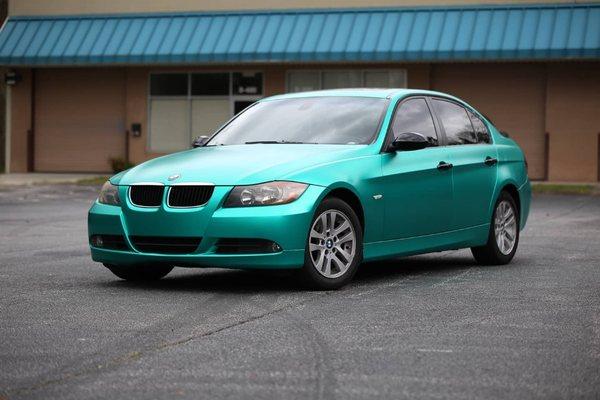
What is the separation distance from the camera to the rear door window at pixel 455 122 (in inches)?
455

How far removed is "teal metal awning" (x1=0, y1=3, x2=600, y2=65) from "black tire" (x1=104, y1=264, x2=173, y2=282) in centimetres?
2157

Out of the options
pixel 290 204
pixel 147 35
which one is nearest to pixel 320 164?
pixel 290 204

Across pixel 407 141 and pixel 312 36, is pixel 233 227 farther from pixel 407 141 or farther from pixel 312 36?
pixel 312 36

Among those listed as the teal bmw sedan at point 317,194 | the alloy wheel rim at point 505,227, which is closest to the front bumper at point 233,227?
the teal bmw sedan at point 317,194

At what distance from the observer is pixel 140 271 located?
10375mm

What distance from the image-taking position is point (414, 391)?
5793 millimetres

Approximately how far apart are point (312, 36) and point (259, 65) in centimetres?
265

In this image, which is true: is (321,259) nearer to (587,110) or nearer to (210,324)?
→ (210,324)

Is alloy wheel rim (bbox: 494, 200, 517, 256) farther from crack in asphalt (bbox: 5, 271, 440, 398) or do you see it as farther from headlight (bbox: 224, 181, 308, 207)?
headlight (bbox: 224, 181, 308, 207)

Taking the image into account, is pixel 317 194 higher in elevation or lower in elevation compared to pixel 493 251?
higher

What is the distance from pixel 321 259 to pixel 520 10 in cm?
2345

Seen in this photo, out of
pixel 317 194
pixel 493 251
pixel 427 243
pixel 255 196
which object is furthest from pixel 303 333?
pixel 493 251

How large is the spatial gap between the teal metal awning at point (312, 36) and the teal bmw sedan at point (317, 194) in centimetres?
1951

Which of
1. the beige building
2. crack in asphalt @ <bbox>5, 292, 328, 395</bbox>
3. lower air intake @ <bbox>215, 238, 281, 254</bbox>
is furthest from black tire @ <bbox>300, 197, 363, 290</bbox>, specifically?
the beige building
